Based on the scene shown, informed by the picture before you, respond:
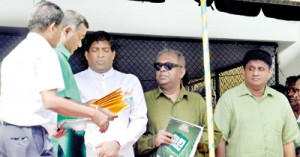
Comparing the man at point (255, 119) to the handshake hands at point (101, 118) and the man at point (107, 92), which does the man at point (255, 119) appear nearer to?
the man at point (107, 92)

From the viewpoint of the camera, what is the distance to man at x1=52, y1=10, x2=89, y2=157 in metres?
3.12

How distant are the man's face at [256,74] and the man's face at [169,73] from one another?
0.61m

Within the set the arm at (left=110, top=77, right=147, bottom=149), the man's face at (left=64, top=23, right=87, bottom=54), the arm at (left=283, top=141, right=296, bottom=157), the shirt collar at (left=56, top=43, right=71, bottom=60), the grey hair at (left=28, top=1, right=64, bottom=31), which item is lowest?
the arm at (left=283, top=141, right=296, bottom=157)

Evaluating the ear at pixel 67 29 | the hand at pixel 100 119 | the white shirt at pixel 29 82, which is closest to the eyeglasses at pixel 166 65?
the ear at pixel 67 29

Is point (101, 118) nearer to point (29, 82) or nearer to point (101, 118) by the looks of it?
point (101, 118)

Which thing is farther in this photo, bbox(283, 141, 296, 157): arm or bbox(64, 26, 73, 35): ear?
bbox(283, 141, 296, 157): arm

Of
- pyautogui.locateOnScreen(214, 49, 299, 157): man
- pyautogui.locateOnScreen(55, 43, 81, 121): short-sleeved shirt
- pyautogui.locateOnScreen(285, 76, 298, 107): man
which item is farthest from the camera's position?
pyautogui.locateOnScreen(285, 76, 298, 107): man

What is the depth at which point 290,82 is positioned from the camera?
5.39m

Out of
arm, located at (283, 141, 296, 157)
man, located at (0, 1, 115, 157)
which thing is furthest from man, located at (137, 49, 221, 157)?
man, located at (0, 1, 115, 157)

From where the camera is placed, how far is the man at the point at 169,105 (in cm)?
397

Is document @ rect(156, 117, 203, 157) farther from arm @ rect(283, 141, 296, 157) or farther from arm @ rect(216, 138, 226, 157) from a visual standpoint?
arm @ rect(283, 141, 296, 157)

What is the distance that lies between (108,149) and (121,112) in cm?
39

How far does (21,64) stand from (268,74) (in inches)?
92.1

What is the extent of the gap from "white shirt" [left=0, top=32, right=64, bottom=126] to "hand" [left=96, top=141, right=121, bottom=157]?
31.8 inches
